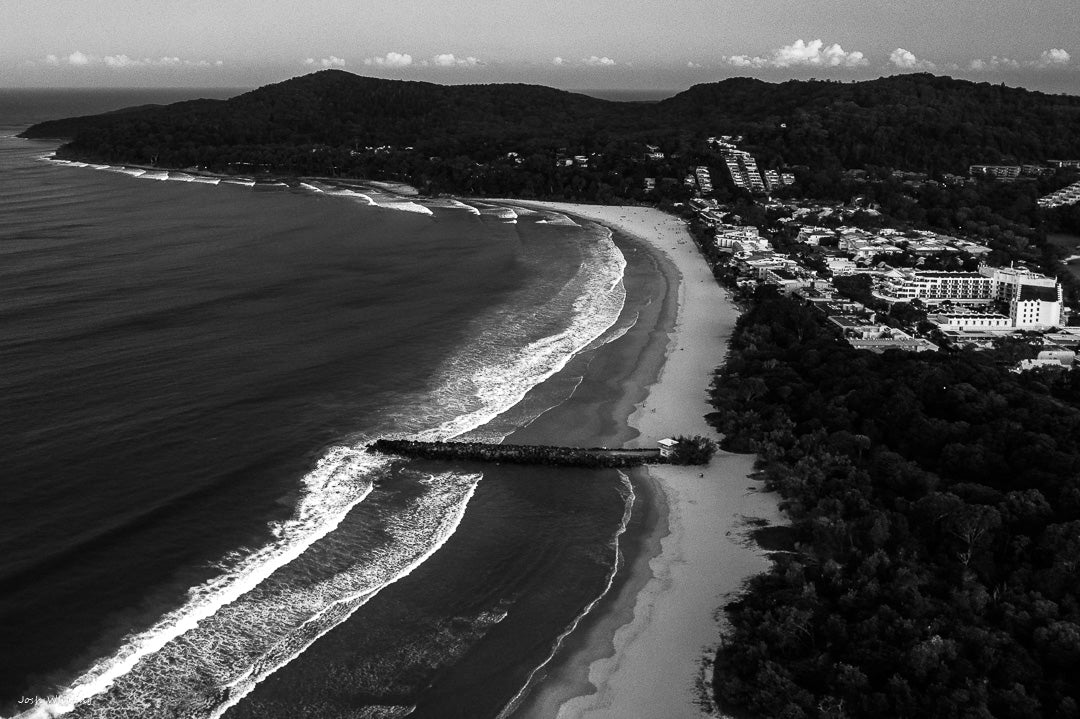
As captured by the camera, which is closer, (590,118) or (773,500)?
(773,500)

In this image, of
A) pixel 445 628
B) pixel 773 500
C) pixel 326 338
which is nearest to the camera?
pixel 445 628

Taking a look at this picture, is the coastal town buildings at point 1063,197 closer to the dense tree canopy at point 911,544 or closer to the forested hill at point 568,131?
the forested hill at point 568,131

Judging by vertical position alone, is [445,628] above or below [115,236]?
below

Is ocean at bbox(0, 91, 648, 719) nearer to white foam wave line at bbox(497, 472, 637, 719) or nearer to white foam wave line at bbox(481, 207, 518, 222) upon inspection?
white foam wave line at bbox(497, 472, 637, 719)

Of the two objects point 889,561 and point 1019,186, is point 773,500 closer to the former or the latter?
point 889,561

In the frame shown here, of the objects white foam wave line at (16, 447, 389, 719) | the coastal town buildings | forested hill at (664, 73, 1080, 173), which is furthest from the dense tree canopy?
forested hill at (664, 73, 1080, 173)

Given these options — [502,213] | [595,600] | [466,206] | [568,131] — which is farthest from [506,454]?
[568,131]

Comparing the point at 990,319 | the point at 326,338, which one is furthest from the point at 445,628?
the point at 990,319

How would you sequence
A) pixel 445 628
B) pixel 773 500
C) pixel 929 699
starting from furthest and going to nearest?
pixel 773 500
pixel 445 628
pixel 929 699
